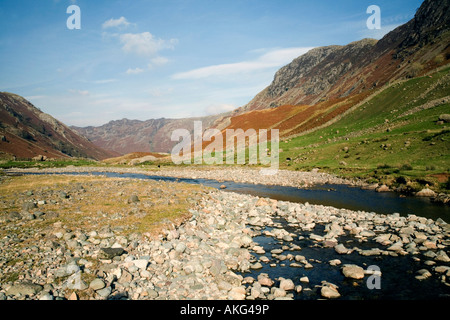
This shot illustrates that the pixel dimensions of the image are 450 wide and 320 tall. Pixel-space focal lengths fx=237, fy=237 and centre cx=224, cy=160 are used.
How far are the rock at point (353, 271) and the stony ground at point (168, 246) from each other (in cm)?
4

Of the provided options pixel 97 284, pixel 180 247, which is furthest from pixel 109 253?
pixel 180 247

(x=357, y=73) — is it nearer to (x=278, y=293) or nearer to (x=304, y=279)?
(x=304, y=279)

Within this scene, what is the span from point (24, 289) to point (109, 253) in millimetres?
3089

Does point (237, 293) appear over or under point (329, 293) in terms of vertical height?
over

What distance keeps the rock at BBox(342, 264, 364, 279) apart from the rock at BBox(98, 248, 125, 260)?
9828 mm

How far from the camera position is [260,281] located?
9.69m

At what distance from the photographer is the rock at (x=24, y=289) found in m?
7.12

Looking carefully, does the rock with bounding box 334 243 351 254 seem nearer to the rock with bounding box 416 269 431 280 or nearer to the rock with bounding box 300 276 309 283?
the rock with bounding box 416 269 431 280

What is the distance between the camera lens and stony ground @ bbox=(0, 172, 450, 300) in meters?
8.45

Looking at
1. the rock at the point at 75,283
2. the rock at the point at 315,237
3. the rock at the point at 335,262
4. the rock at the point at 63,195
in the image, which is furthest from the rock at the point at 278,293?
the rock at the point at 63,195

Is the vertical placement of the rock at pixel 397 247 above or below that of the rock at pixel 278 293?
above

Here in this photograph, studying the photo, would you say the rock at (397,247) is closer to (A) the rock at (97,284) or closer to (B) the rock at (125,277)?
(B) the rock at (125,277)

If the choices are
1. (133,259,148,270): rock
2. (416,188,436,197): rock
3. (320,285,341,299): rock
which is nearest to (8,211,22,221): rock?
(133,259,148,270): rock

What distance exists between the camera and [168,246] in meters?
11.7
